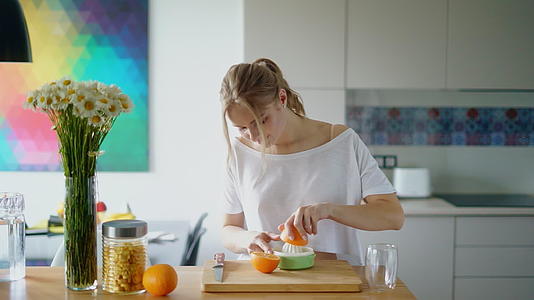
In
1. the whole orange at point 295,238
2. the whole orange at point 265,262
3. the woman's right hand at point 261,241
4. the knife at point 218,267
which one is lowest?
the knife at point 218,267

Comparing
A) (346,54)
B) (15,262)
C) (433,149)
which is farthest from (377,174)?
(433,149)

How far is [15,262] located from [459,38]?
293 centimetres

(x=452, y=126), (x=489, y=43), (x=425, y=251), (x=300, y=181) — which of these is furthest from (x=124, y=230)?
(x=452, y=126)

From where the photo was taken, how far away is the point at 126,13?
456cm

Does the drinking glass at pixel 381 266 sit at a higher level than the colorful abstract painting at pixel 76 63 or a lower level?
lower

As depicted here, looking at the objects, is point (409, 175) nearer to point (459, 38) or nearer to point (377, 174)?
point (459, 38)

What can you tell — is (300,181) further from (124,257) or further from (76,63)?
(76,63)

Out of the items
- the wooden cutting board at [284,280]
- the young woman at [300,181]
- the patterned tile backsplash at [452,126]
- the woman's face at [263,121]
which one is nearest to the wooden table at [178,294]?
the wooden cutting board at [284,280]

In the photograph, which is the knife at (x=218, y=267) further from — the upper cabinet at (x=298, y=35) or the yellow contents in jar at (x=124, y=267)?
the upper cabinet at (x=298, y=35)

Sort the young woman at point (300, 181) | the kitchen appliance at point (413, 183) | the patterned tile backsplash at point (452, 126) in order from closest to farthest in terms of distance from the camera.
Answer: the young woman at point (300, 181) < the kitchen appliance at point (413, 183) < the patterned tile backsplash at point (452, 126)

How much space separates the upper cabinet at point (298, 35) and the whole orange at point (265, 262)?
2143 millimetres

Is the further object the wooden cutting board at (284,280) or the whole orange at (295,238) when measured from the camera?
the whole orange at (295,238)

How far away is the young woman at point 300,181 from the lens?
2.19m

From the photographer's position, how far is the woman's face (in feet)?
6.72
